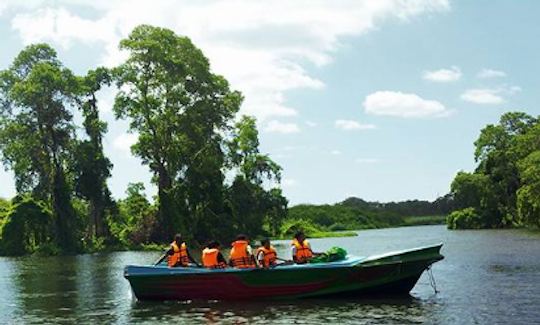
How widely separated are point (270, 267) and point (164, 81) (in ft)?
139

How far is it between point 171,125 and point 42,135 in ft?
36.5

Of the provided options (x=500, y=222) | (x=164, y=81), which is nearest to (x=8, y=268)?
(x=164, y=81)

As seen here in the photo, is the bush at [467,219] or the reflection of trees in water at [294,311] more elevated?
the bush at [467,219]

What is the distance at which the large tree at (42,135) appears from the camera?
5978 cm

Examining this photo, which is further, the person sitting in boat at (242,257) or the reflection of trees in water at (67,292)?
the person sitting in boat at (242,257)

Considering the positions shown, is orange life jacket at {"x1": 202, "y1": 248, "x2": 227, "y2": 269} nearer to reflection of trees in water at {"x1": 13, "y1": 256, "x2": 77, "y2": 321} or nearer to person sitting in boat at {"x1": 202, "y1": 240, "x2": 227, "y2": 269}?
person sitting in boat at {"x1": 202, "y1": 240, "x2": 227, "y2": 269}

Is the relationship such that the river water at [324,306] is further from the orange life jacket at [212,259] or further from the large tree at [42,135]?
the large tree at [42,135]

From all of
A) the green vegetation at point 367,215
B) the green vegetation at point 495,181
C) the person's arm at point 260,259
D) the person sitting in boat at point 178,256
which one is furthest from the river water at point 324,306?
the green vegetation at point 367,215

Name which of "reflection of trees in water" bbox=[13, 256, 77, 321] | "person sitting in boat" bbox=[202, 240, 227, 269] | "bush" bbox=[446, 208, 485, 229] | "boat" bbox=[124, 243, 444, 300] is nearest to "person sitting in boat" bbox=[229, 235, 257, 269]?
"person sitting in boat" bbox=[202, 240, 227, 269]

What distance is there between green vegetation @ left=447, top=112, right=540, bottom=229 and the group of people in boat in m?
58.2

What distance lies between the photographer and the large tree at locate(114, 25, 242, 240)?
6144 cm

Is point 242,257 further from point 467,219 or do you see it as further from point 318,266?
point 467,219

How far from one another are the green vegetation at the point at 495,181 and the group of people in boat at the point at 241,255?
2292 inches

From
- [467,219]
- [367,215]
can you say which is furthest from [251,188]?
[367,215]
